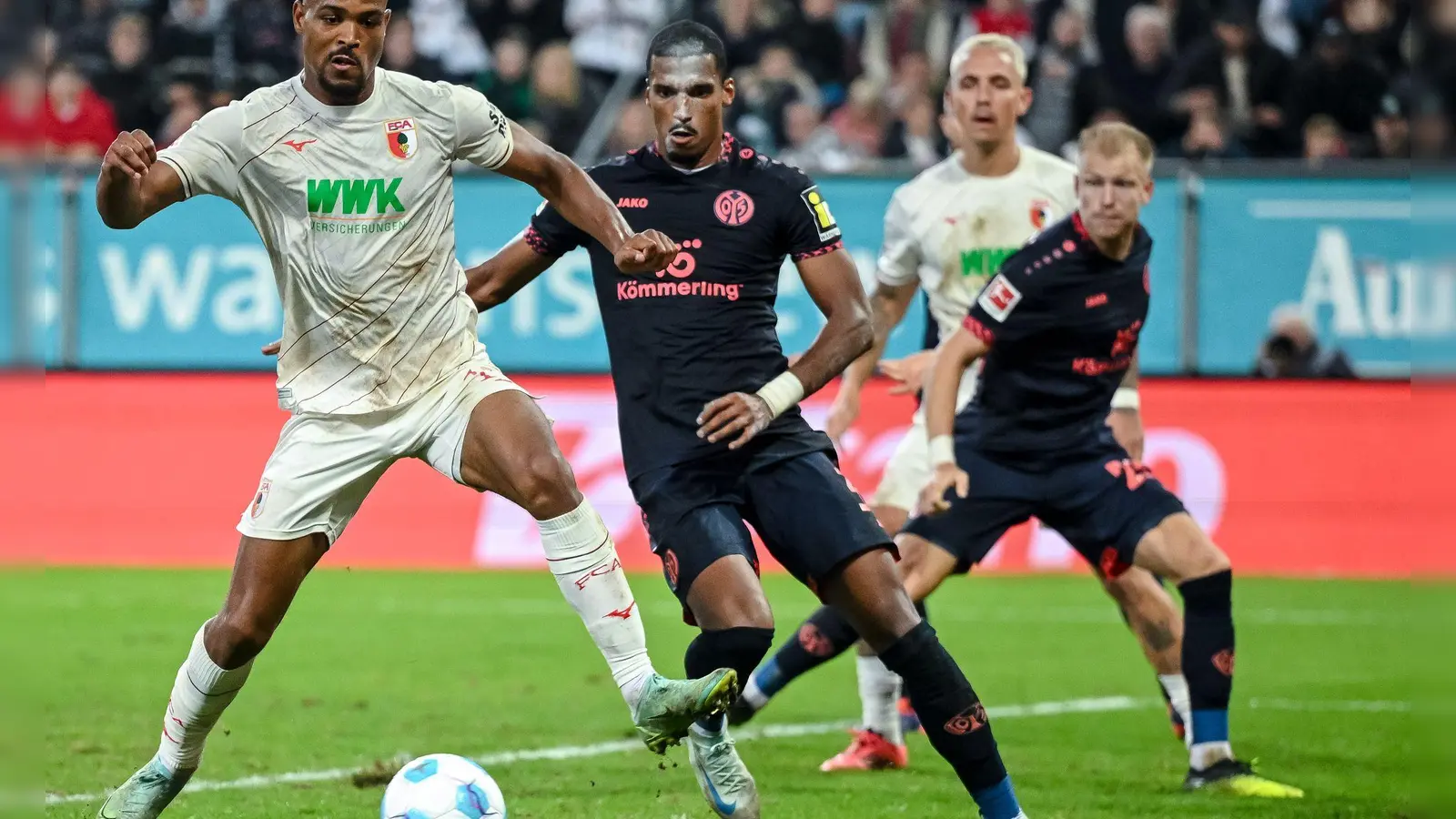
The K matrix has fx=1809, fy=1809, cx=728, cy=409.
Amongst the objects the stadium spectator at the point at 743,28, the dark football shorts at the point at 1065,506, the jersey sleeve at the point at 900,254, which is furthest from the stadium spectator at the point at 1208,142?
the dark football shorts at the point at 1065,506

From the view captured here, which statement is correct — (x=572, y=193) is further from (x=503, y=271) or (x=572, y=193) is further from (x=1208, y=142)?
A: (x=1208, y=142)

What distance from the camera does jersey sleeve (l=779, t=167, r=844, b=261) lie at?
565 cm

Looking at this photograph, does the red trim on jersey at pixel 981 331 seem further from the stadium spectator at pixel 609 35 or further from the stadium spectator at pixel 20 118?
the stadium spectator at pixel 609 35

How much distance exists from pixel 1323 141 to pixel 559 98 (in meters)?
6.70

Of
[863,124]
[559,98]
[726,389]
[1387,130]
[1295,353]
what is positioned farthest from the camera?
[559,98]

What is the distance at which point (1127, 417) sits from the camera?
298 inches

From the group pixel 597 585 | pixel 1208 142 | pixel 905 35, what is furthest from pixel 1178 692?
pixel 905 35

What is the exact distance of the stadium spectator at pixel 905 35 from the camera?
16.5 meters

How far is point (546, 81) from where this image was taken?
1664cm

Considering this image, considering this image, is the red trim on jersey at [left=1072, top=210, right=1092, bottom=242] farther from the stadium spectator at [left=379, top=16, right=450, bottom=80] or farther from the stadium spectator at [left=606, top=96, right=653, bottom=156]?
the stadium spectator at [left=379, top=16, right=450, bottom=80]

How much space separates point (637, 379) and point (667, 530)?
0.54 metres

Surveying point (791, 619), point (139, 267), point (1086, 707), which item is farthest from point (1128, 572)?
point (139, 267)

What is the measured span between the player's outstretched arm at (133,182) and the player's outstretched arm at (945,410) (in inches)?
108

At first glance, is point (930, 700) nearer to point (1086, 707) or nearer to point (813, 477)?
point (813, 477)
